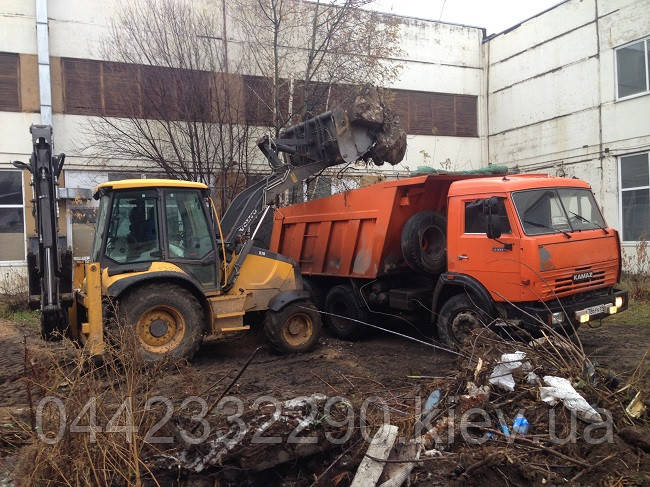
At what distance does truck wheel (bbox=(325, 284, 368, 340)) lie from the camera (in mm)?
8617

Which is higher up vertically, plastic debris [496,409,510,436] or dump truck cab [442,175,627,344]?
dump truck cab [442,175,627,344]

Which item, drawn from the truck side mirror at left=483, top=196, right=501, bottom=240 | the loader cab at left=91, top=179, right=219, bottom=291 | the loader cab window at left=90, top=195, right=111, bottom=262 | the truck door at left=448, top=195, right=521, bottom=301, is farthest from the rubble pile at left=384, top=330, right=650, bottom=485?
the loader cab window at left=90, top=195, right=111, bottom=262

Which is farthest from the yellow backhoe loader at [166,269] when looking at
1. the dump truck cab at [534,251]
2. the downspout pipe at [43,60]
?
the downspout pipe at [43,60]

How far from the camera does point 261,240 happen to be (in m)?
9.22

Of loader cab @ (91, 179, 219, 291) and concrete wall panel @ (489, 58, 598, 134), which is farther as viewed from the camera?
concrete wall panel @ (489, 58, 598, 134)

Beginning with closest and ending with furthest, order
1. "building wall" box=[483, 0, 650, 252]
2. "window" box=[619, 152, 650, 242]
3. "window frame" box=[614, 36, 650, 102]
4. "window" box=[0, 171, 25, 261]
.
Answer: "window" box=[0, 171, 25, 261] → "window frame" box=[614, 36, 650, 102] → "window" box=[619, 152, 650, 242] → "building wall" box=[483, 0, 650, 252]

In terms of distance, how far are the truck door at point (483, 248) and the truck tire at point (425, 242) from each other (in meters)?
0.68

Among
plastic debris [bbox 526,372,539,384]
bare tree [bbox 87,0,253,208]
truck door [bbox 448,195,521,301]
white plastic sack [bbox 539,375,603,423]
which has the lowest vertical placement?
white plastic sack [bbox 539,375,603,423]

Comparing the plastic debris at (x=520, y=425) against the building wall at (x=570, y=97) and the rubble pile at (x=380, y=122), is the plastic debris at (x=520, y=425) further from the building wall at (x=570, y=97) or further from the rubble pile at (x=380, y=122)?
the building wall at (x=570, y=97)

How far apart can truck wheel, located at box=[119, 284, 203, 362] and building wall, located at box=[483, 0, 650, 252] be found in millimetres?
12756

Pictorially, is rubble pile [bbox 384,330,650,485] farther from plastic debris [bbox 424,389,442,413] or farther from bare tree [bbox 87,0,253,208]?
Answer: bare tree [bbox 87,0,253,208]

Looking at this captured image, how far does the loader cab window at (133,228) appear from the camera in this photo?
6609 millimetres

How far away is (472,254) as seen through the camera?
6.75 meters

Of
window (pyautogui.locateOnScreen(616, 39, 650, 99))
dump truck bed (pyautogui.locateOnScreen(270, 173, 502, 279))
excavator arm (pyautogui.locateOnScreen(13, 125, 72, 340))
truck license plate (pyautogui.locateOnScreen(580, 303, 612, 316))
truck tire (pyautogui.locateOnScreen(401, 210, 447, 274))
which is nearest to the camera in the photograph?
excavator arm (pyautogui.locateOnScreen(13, 125, 72, 340))
